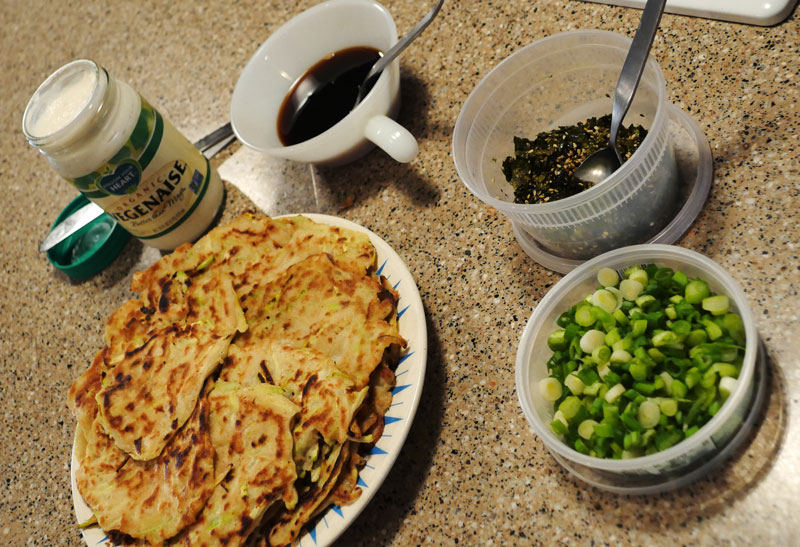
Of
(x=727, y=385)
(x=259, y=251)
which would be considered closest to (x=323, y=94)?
(x=259, y=251)

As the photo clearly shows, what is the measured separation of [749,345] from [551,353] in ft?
1.04

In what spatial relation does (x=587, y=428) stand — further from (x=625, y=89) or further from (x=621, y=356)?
(x=625, y=89)

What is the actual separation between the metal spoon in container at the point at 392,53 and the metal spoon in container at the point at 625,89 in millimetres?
432

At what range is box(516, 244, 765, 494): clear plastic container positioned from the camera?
0.84 metres

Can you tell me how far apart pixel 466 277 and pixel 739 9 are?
2.45ft

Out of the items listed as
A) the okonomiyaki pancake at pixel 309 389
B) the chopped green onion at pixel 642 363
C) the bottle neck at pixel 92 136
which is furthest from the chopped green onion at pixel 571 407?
the bottle neck at pixel 92 136

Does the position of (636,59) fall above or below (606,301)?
above

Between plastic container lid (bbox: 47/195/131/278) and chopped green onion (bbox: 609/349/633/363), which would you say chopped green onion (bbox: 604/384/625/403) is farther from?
plastic container lid (bbox: 47/195/131/278)

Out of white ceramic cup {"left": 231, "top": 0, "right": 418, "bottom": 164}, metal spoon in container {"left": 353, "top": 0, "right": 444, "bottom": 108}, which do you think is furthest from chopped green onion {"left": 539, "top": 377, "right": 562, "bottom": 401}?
metal spoon in container {"left": 353, "top": 0, "right": 444, "bottom": 108}

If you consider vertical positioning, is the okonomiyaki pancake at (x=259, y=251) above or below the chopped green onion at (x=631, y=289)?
below

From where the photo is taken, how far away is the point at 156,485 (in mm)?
1119

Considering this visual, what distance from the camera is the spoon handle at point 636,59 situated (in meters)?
0.95

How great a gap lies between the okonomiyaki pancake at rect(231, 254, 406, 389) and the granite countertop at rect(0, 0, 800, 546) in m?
0.16

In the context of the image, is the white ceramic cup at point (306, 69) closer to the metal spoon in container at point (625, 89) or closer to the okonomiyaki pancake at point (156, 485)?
the metal spoon in container at point (625, 89)
